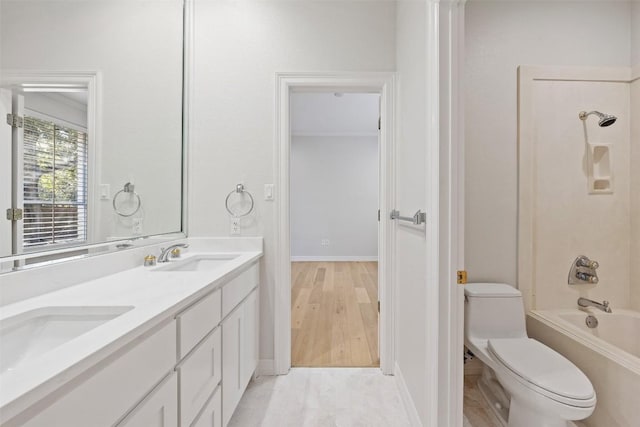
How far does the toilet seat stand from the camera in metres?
1.19

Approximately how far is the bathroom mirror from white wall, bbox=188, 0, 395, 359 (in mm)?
224

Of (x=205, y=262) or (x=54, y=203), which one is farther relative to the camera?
(x=205, y=262)

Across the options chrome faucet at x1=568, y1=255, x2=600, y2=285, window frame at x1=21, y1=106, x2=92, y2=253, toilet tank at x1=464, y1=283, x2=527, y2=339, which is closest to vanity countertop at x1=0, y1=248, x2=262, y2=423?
window frame at x1=21, y1=106, x2=92, y2=253

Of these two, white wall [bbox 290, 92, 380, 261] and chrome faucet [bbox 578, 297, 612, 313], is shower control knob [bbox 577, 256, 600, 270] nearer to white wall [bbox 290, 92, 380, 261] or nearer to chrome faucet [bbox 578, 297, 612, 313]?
chrome faucet [bbox 578, 297, 612, 313]

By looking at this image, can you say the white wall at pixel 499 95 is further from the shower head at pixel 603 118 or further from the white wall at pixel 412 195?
the white wall at pixel 412 195

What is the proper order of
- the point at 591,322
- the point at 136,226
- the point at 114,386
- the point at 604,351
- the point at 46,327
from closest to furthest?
the point at 114,386
the point at 46,327
the point at 604,351
the point at 136,226
the point at 591,322

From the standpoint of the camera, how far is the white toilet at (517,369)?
3.96 feet

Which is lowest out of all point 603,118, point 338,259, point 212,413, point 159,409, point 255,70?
point 338,259

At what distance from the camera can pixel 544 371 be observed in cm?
133

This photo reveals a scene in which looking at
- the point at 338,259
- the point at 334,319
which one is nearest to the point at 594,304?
the point at 334,319

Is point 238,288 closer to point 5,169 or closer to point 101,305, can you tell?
point 101,305

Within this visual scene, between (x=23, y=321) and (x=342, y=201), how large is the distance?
5442 mm

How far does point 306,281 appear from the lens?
448cm

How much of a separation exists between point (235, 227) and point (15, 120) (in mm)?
1225
